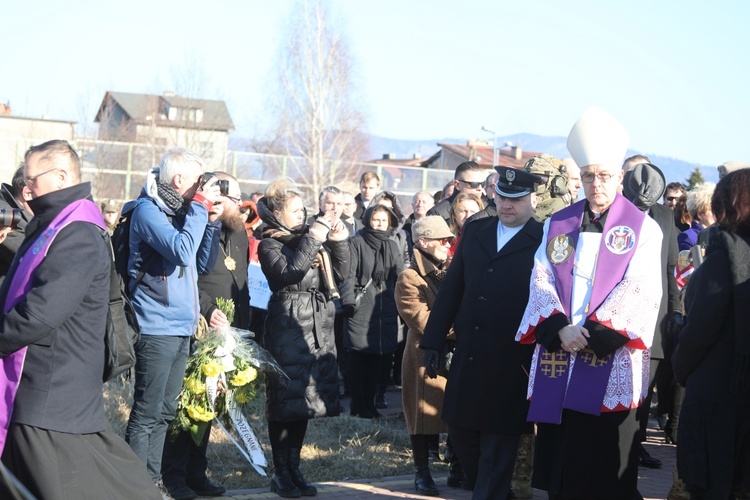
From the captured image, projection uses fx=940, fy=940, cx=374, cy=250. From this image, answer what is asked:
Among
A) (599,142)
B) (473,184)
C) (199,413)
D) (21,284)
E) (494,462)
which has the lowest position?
(199,413)

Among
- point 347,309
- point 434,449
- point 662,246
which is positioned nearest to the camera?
point 662,246

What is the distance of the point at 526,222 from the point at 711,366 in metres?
1.56

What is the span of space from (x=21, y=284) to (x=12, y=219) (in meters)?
0.99

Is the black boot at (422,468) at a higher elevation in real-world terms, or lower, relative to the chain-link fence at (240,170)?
lower

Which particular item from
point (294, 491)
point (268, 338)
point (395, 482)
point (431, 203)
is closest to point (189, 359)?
point (268, 338)

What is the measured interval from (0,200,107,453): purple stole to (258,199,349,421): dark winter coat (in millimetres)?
2096

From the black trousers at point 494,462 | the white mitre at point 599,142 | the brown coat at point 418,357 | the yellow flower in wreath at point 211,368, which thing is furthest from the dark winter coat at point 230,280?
the white mitre at point 599,142

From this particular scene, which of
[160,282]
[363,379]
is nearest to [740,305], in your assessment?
[160,282]

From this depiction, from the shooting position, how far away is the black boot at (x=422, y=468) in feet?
21.8

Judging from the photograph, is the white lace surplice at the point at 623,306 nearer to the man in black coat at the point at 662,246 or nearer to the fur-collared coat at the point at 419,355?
the man in black coat at the point at 662,246

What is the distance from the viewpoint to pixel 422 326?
22.1 ft

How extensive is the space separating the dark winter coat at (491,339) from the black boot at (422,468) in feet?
3.54

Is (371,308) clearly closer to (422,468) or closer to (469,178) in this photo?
(469,178)

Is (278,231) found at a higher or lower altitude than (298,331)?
higher
